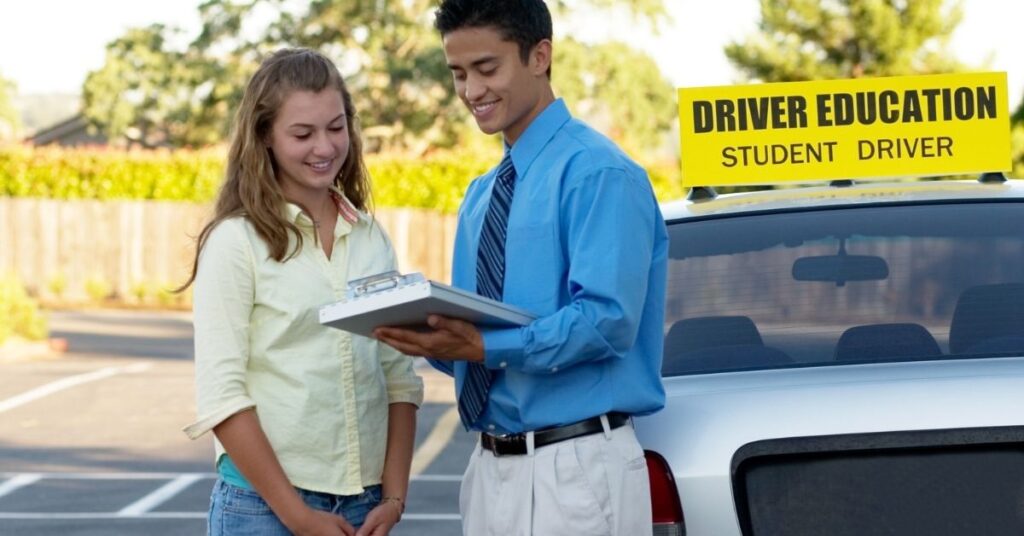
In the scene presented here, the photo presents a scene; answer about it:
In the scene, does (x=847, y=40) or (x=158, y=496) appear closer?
(x=158, y=496)

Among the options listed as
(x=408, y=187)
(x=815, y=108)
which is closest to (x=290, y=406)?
(x=815, y=108)

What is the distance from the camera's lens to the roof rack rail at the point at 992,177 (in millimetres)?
4926

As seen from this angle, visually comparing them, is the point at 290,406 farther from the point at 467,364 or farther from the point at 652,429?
the point at 652,429

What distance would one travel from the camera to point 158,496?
9.54 metres

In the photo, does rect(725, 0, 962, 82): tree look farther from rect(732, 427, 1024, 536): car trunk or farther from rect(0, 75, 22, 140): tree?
rect(0, 75, 22, 140): tree

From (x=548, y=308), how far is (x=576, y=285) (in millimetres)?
106

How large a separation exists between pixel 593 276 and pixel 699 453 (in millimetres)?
519

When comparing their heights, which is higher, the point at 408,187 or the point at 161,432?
the point at 408,187

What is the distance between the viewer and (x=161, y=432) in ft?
40.9

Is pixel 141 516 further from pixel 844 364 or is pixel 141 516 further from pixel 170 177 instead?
pixel 170 177

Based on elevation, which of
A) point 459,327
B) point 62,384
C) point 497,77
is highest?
point 497,77

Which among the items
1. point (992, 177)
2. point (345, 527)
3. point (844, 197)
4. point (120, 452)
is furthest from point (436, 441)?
point (345, 527)

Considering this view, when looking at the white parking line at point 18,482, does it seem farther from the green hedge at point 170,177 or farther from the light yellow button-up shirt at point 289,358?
the green hedge at point 170,177

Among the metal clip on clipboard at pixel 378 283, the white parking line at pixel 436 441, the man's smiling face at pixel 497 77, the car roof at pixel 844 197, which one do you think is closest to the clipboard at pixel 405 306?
the metal clip on clipboard at pixel 378 283
